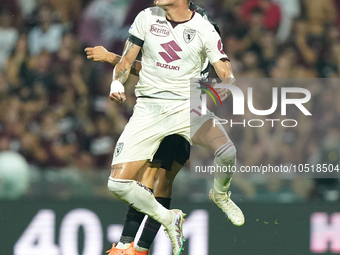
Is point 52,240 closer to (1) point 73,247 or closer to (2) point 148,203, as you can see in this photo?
(1) point 73,247

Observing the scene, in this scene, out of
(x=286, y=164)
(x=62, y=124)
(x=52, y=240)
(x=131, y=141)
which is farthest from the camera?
(x=62, y=124)

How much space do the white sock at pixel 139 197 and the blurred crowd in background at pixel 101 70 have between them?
1.88m

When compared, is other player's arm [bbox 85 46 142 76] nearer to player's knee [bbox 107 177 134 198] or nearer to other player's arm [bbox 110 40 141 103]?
other player's arm [bbox 110 40 141 103]

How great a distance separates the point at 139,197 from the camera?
4555mm

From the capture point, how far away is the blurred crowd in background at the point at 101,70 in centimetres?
648

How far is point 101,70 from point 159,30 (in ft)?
8.10

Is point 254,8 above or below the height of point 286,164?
above

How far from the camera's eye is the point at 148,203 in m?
4.59

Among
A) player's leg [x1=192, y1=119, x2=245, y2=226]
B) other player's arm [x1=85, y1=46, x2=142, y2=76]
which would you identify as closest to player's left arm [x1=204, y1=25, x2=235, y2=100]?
player's leg [x1=192, y1=119, x2=245, y2=226]

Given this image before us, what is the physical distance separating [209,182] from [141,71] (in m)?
1.80

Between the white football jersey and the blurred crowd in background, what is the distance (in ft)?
6.51

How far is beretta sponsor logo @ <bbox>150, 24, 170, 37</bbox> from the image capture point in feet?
14.9

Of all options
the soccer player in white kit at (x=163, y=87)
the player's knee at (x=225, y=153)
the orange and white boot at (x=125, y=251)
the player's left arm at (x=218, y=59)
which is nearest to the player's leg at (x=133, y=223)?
the orange and white boot at (x=125, y=251)

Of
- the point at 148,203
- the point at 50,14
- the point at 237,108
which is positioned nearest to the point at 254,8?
the point at 237,108
